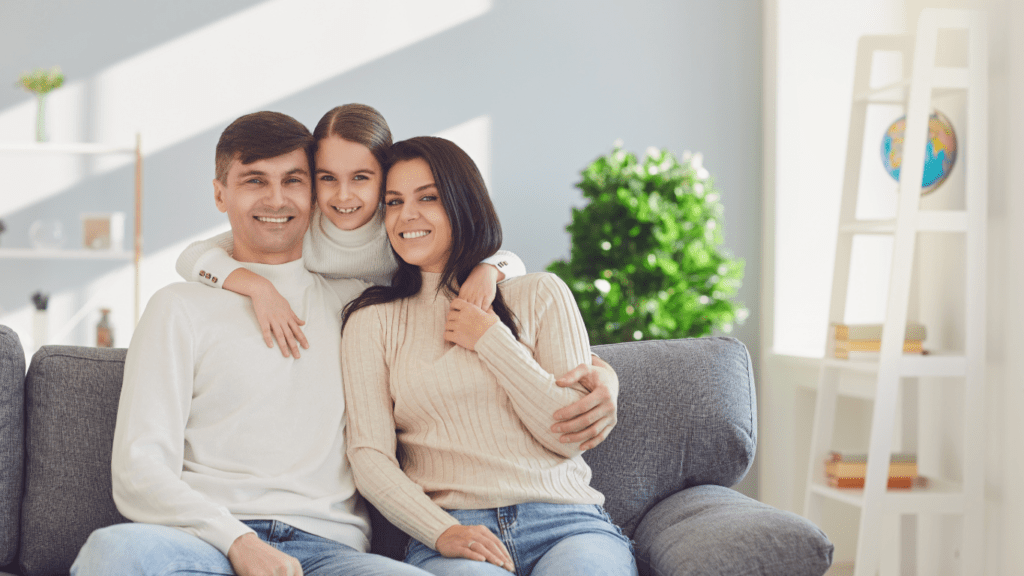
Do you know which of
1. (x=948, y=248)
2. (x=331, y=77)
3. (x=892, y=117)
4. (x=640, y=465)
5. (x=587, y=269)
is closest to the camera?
(x=640, y=465)

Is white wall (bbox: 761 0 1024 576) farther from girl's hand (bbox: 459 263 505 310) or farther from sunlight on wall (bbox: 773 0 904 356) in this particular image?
girl's hand (bbox: 459 263 505 310)

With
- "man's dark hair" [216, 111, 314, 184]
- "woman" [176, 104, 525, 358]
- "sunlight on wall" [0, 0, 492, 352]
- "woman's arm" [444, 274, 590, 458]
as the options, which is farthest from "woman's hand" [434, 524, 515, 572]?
"sunlight on wall" [0, 0, 492, 352]

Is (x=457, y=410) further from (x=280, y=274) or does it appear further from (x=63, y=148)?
(x=63, y=148)

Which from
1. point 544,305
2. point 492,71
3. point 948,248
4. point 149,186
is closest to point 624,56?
point 492,71

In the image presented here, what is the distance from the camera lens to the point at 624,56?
3.86 meters

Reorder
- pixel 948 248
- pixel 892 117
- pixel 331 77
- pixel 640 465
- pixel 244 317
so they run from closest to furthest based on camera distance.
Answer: pixel 244 317, pixel 640 465, pixel 948 248, pixel 892 117, pixel 331 77

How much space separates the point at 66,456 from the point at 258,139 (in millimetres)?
678

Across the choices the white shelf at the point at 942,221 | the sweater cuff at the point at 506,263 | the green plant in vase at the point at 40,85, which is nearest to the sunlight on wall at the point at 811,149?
the white shelf at the point at 942,221

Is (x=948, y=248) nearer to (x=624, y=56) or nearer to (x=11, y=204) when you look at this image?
(x=624, y=56)

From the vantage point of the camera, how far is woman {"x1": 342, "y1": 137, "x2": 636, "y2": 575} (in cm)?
141

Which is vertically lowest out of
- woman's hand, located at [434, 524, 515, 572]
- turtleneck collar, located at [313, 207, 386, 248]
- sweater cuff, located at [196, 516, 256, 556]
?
woman's hand, located at [434, 524, 515, 572]

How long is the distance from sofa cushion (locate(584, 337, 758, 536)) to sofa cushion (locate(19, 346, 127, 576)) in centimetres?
92

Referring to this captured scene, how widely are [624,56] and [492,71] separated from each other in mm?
612

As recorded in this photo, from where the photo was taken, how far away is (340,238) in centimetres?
167
